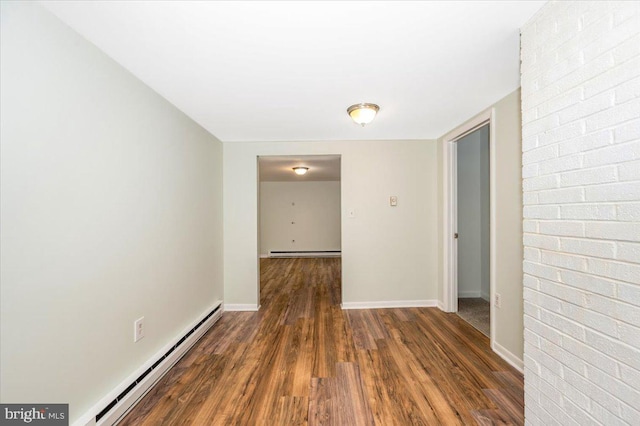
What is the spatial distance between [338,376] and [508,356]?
1417mm

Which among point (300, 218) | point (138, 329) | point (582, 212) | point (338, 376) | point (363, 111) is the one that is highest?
point (363, 111)

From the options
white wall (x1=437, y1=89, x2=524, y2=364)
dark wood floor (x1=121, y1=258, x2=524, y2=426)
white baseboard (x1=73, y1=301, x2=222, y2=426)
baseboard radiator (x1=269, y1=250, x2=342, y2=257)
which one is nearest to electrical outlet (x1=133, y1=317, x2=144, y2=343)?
white baseboard (x1=73, y1=301, x2=222, y2=426)

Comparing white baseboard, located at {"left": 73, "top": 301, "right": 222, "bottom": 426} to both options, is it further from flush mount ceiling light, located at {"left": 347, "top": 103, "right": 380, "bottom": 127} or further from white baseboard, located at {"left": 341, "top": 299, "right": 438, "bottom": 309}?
flush mount ceiling light, located at {"left": 347, "top": 103, "right": 380, "bottom": 127}

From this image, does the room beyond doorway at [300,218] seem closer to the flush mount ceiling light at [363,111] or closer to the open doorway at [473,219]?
the open doorway at [473,219]

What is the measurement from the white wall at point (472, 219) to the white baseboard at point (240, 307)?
2.94 meters

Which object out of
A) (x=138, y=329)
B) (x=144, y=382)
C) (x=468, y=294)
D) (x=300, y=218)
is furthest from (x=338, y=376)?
(x=300, y=218)

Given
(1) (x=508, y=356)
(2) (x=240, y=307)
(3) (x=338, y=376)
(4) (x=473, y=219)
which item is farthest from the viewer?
(4) (x=473, y=219)

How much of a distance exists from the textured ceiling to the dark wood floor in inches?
84.7

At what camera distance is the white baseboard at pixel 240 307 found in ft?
11.0

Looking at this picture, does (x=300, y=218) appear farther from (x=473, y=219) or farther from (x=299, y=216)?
(x=473, y=219)

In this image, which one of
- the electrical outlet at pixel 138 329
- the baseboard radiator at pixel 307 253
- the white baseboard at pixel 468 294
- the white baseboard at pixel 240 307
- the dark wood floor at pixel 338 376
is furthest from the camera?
the baseboard radiator at pixel 307 253

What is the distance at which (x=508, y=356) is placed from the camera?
6.96ft

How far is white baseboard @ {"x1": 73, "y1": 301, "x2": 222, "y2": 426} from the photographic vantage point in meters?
1.39

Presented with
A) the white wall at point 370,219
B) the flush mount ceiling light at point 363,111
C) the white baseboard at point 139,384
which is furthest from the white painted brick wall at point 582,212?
the white baseboard at point 139,384
